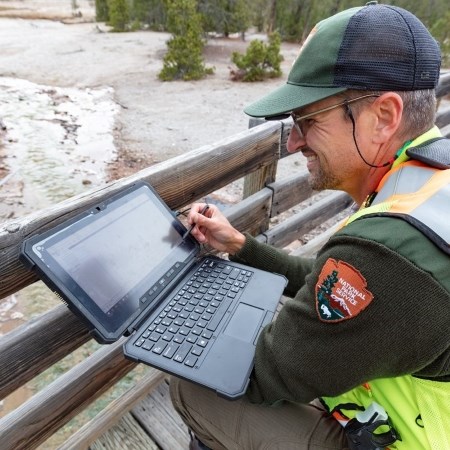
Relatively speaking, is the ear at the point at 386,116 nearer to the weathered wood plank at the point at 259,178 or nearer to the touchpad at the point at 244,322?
the touchpad at the point at 244,322

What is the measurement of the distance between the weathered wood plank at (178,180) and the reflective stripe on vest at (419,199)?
2.81 ft

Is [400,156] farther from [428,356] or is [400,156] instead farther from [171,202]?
[171,202]

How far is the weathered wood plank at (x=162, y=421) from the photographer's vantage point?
1805mm

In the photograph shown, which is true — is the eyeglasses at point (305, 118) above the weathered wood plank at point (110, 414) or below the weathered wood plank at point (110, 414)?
above

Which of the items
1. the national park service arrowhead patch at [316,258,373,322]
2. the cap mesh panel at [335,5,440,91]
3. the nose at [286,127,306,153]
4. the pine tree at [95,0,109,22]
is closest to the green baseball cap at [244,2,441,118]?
the cap mesh panel at [335,5,440,91]

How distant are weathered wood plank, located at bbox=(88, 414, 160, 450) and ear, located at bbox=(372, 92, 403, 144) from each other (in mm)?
1621

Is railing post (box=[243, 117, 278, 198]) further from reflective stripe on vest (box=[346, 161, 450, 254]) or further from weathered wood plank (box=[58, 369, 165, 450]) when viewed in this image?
reflective stripe on vest (box=[346, 161, 450, 254])

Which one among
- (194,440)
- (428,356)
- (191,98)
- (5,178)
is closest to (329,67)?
(428,356)

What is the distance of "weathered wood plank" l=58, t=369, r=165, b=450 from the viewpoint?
1.74 m

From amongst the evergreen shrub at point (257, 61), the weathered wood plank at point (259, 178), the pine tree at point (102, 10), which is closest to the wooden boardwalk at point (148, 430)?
the weathered wood plank at point (259, 178)

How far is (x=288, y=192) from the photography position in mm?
2717

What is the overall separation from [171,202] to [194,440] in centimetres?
99

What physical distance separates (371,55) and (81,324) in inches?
54.3

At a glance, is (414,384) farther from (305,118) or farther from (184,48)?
(184,48)
